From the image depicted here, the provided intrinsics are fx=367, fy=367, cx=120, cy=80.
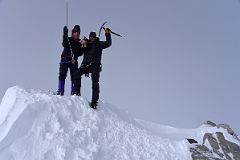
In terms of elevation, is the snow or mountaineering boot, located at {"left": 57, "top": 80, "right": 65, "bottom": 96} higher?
mountaineering boot, located at {"left": 57, "top": 80, "right": 65, "bottom": 96}

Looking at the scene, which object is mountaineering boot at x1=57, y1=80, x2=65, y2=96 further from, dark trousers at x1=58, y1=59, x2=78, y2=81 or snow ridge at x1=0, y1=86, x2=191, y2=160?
snow ridge at x1=0, y1=86, x2=191, y2=160

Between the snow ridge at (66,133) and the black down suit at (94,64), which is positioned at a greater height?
the black down suit at (94,64)

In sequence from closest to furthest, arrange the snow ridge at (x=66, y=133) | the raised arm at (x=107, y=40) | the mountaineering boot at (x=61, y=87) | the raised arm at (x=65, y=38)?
1. the snow ridge at (x=66, y=133)
2. the raised arm at (x=107, y=40)
3. the raised arm at (x=65, y=38)
4. the mountaineering boot at (x=61, y=87)

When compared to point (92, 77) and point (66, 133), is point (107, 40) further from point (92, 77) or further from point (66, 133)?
point (66, 133)

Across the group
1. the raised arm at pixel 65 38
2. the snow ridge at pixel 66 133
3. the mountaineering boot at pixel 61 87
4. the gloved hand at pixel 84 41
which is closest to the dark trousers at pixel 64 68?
the mountaineering boot at pixel 61 87

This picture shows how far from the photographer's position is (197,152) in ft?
47.5

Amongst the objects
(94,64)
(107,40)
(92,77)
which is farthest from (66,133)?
(107,40)

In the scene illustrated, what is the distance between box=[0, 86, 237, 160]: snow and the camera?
33.4 ft

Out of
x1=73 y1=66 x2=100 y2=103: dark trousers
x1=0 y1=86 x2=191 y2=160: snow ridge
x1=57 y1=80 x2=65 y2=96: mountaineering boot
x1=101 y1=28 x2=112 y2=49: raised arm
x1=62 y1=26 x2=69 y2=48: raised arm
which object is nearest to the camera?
x1=0 y1=86 x2=191 y2=160: snow ridge

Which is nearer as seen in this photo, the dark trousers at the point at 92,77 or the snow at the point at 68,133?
the snow at the point at 68,133

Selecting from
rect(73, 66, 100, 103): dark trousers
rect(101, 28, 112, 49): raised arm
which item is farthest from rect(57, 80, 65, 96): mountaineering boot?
rect(101, 28, 112, 49): raised arm

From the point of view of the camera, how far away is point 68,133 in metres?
11.2

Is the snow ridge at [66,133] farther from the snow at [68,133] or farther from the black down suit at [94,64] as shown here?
the black down suit at [94,64]

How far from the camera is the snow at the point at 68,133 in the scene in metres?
10.2
